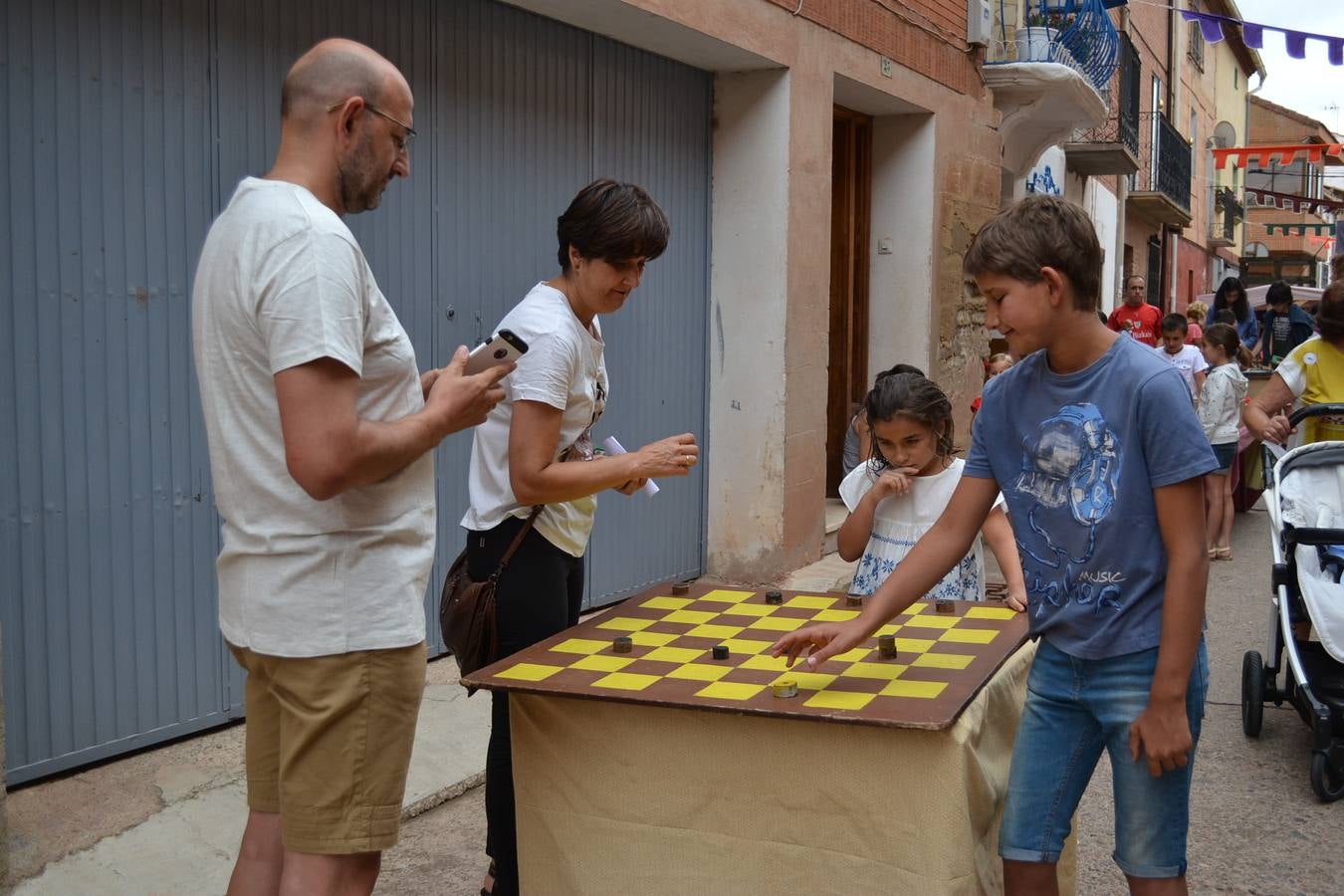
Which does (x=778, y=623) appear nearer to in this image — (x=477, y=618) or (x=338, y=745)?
(x=477, y=618)

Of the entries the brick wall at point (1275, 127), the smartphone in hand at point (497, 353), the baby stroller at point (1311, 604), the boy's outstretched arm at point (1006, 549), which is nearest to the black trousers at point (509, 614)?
the smartphone in hand at point (497, 353)

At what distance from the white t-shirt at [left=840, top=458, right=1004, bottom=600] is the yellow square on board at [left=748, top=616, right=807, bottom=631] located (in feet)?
2.63

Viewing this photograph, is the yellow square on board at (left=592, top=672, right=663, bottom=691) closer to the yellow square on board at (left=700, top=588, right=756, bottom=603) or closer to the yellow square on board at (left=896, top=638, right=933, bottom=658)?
the yellow square on board at (left=896, top=638, right=933, bottom=658)

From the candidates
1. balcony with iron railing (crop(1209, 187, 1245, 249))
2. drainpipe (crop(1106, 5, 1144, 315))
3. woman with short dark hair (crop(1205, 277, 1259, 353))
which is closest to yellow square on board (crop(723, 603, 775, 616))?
woman with short dark hair (crop(1205, 277, 1259, 353))

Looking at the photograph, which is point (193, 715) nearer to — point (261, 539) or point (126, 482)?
point (126, 482)

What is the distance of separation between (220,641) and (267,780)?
2349 mm

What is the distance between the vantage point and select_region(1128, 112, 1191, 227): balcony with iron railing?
24438 mm

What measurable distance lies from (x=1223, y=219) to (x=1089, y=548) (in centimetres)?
4058

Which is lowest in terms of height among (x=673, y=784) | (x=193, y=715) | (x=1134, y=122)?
(x=193, y=715)

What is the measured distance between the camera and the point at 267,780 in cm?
270

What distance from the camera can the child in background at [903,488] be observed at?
4.06 metres

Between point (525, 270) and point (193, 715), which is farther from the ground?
point (525, 270)

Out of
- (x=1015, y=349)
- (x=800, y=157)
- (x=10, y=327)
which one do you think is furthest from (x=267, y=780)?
(x=800, y=157)

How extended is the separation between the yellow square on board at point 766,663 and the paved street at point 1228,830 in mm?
1500
